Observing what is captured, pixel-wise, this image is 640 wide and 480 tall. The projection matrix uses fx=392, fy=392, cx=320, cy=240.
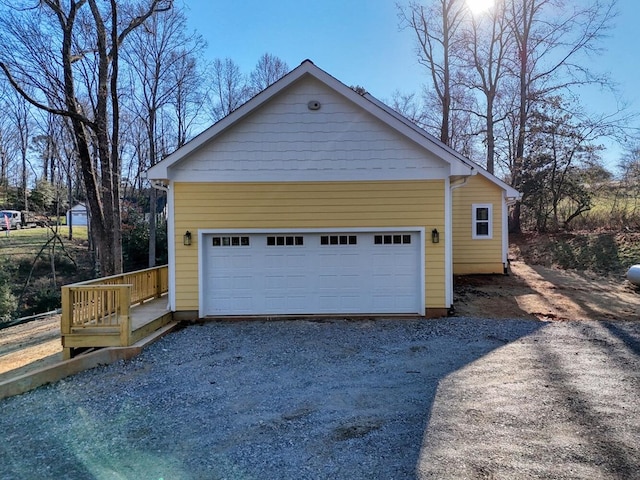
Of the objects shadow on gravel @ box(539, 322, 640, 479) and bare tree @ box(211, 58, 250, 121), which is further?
bare tree @ box(211, 58, 250, 121)

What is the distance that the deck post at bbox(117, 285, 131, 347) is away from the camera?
651 centimetres

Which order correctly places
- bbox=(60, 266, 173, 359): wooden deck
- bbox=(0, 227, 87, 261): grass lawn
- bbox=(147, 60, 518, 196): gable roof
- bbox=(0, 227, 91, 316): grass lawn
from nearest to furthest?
bbox=(60, 266, 173, 359): wooden deck
bbox=(147, 60, 518, 196): gable roof
bbox=(0, 227, 91, 316): grass lawn
bbox=(0, 227, 87, 261): grass lawn

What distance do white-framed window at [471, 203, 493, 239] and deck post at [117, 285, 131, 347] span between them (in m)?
11.7

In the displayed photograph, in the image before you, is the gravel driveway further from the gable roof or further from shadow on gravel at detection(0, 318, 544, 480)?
the gable roof

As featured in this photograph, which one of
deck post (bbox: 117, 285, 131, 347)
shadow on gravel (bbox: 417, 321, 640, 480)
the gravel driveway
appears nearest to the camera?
shadow on gravel (bbox: 417, 321, 640, 480)

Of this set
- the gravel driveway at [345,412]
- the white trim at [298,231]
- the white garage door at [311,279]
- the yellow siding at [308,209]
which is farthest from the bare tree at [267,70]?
the gravel driveway at [345,412]

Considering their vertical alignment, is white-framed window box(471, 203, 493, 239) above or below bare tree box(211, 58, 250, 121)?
below

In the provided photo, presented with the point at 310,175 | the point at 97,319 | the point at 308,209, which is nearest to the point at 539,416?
the point at 308,209

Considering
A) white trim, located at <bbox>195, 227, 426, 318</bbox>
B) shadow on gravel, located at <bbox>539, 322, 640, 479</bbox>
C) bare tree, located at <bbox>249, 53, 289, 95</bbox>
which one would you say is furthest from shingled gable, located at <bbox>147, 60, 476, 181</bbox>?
bare tree, located at <bbox>249, 53, 289, 95</bbox>

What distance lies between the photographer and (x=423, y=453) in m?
3.38

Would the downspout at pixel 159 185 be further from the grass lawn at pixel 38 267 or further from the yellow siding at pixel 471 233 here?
the grass lawn at pixel 38 267

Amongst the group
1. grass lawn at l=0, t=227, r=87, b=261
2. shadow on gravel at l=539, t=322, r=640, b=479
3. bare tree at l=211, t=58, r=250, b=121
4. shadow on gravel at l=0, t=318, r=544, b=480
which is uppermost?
bare tree at l=211, t=58, r=250, b=121

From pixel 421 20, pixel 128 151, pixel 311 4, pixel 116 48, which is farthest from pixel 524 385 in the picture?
pixel 128 151

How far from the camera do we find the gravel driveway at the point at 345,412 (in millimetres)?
3287
